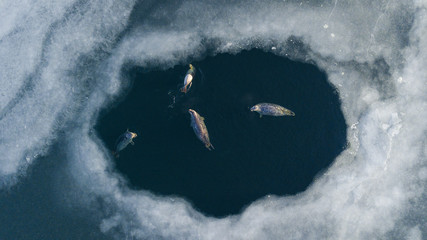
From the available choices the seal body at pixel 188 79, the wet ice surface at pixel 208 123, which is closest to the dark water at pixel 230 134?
the seal body at pixel 188 79

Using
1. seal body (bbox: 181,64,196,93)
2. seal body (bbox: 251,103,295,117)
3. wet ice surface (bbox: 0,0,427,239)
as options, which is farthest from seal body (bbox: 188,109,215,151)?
wet ice surface (bbox: 0,0,427,239)

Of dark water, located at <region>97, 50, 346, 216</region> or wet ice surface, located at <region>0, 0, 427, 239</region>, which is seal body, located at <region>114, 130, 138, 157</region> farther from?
wet ice surface, located at <region>0, 0, 427, 239</region>

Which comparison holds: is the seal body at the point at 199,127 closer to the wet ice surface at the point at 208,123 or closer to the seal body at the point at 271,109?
the seal body at the point at 271,109

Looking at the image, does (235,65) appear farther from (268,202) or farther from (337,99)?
(268,202)

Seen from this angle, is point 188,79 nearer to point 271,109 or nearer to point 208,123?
point 208,123

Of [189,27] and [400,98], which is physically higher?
[189,27]

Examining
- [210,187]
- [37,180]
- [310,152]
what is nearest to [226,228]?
[210,187]

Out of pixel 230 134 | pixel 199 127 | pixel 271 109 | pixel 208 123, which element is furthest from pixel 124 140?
pixel 271 109
